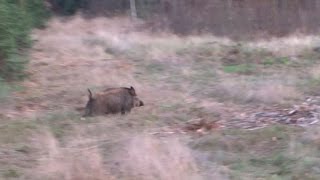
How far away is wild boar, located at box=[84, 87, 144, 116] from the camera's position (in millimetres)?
12438

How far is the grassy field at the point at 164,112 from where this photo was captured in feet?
27.0

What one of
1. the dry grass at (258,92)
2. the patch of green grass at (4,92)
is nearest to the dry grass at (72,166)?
the patch of green grass at (4,92)

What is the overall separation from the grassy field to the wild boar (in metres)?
0.25

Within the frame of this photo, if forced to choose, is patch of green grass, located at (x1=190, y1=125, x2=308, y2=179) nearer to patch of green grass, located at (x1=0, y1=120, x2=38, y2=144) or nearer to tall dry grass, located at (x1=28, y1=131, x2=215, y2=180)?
tall dry grass, located at (x1=28, y1=131, x2=215, y2=180)

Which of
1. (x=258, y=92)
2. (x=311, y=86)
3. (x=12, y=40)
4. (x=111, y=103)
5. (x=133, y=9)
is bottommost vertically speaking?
(x=133, y=9)

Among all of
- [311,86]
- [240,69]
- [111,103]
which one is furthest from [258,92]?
[240,69]

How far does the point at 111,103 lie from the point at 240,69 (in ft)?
21.3

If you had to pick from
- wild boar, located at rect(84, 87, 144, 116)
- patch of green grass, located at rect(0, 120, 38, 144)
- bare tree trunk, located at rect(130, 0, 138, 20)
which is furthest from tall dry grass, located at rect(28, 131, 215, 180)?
bare tree trunk, located at rect(130, 0, 138, 20)

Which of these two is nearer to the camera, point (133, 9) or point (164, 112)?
point (164, 112)

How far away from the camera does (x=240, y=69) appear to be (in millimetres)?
18297

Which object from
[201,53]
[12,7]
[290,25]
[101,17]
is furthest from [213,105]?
[101,17]

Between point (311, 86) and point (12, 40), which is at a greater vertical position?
point (12, 40)

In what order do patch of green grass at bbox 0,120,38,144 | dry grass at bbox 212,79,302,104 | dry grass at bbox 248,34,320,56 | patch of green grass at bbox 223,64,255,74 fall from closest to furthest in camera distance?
patch of green grass at bbox 0,120,38,144 < dry grass at bbox 212,79,302,104 < patch of green grass at bbox 223,64,255,74 < dry grass at bbox 248,34,320,56

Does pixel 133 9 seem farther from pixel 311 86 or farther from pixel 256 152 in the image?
pixel 256 152
